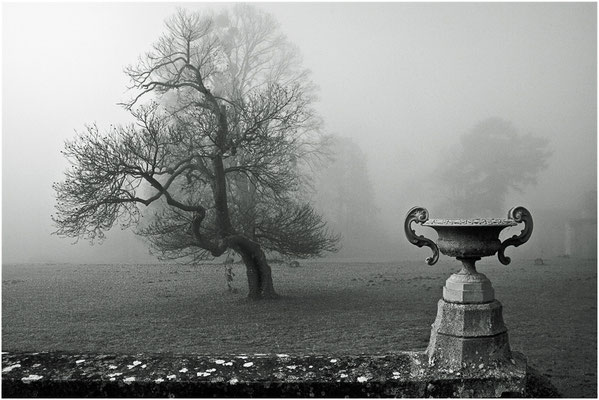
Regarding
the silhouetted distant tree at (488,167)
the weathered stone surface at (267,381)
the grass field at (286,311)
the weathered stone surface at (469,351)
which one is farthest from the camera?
the silhouetted distant tree at (488,167)

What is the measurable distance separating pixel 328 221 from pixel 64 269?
4309mm

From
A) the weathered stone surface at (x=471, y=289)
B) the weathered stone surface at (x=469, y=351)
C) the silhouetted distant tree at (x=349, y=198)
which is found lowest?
the weathered stone surface at (x=469, y=351)

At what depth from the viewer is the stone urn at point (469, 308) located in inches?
107

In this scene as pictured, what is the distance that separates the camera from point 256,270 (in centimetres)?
809

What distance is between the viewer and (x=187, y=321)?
6.82m

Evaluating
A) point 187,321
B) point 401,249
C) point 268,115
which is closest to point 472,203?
point 401,249

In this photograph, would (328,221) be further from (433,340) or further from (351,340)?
(433,340)

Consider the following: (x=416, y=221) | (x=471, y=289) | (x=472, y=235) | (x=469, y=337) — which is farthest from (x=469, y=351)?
(x=416, y=221)

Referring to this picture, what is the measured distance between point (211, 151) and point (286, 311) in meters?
2.62

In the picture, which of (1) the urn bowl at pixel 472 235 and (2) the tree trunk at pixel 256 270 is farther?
(2) the tree trunk at pixel 256 270

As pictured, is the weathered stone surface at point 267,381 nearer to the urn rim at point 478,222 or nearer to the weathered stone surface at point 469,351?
the weathered stone surface at point 469,351

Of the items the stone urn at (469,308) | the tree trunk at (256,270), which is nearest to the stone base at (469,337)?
the stone urn at (469,308)

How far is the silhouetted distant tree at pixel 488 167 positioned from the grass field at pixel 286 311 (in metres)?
1.35

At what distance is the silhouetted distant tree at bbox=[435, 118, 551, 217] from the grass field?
135 cm
